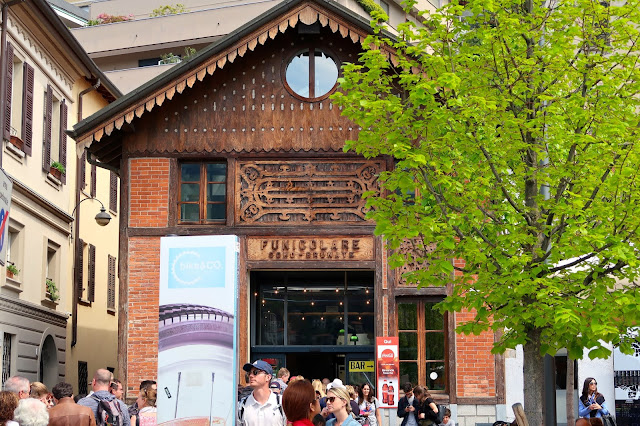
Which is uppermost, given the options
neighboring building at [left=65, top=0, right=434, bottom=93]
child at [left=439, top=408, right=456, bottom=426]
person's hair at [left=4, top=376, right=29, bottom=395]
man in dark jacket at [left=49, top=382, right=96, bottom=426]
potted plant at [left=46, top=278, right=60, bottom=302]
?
neighboring building at [left=65, top=0, right=434, bottom=93]

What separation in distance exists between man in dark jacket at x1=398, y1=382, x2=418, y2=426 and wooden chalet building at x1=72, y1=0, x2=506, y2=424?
2.91m

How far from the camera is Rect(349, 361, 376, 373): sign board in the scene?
23422 millimetres

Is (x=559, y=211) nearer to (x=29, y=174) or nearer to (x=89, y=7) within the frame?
(x=29, y=174)

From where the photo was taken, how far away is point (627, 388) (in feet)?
70.2

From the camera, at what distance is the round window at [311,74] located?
21.9 m

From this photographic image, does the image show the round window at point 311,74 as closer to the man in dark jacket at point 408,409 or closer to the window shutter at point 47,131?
the man in dark jacket at point 408,409

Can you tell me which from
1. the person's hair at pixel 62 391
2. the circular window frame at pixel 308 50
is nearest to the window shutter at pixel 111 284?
the circular window frame at pixel 308 50

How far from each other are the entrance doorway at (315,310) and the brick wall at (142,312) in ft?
9.39

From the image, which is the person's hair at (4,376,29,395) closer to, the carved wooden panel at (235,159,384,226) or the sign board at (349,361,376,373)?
the carved wooden panel at (235,159,384,226)

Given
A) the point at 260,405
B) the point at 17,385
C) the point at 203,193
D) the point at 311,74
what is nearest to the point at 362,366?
the point at 203,193

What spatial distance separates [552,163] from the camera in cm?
1381

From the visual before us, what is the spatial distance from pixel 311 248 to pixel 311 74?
3674mm

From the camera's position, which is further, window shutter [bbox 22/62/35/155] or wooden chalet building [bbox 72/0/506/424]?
window shutter [bbox 22/62/35/155]

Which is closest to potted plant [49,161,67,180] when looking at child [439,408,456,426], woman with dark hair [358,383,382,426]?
woman with dark hair [358,383,382,426]
